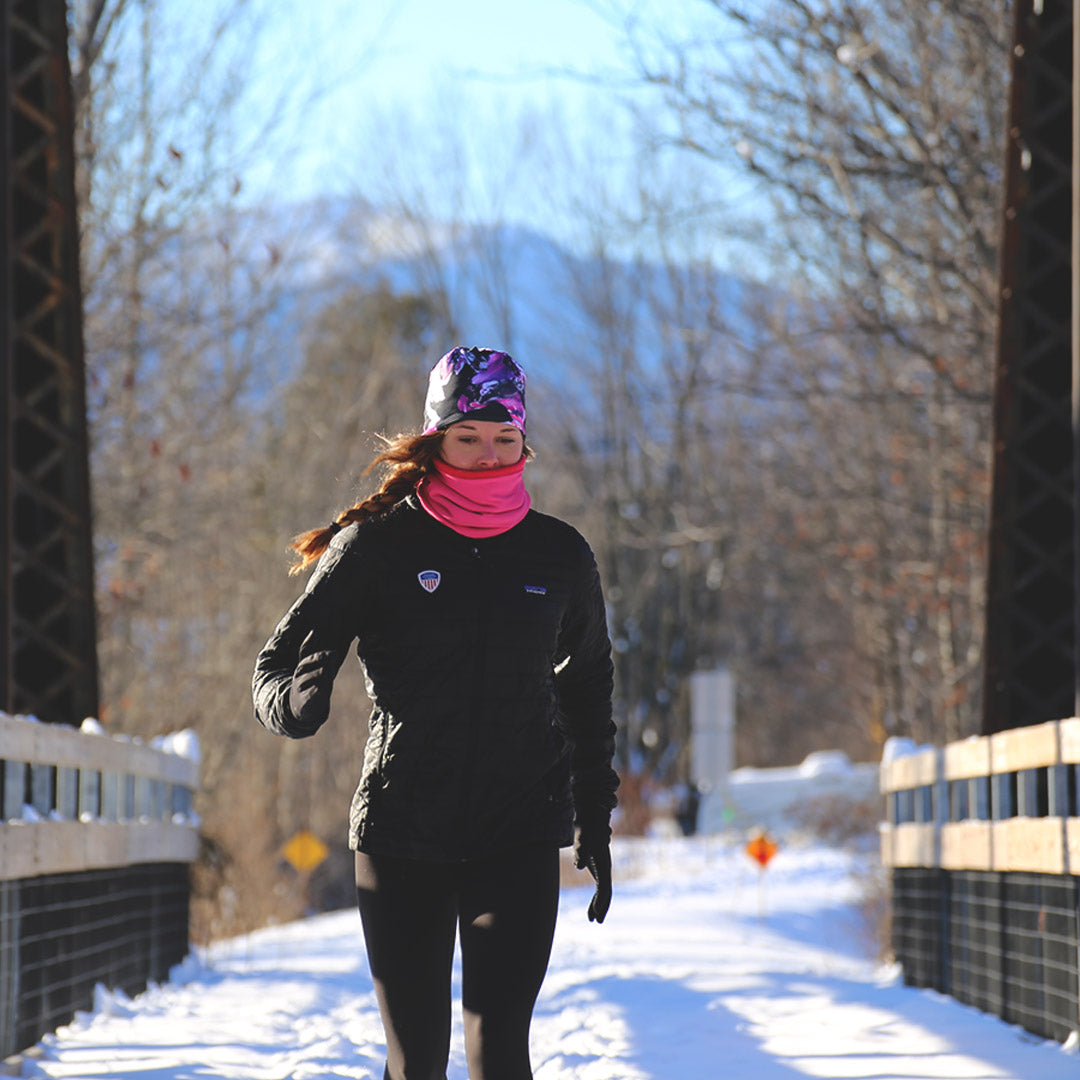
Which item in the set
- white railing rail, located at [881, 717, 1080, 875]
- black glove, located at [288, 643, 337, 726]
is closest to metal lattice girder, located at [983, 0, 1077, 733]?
white railing rail, located at [881, 717, 1080, 875]

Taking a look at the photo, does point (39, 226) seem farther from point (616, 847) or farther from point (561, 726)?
point (616, 847)

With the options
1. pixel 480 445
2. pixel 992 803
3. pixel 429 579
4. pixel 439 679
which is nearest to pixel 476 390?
pixel 480 445

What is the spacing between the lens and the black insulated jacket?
12.4ft

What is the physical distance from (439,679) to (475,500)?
15.6 inches

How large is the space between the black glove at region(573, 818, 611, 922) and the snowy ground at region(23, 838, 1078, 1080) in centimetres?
307

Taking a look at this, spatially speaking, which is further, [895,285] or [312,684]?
[895,285]

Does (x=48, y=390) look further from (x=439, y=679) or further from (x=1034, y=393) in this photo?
(x=439, y=679)

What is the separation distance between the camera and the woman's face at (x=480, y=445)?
154 inches

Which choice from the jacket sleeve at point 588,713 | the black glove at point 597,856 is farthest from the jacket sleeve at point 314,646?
the black glove at point 597,856

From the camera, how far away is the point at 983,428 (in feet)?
60.7

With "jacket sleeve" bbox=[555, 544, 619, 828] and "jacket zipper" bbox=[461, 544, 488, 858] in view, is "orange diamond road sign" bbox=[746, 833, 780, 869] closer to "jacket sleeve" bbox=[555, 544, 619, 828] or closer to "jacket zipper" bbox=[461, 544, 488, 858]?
"jacket sleeve" bbox=[555, 544, 619, 828]

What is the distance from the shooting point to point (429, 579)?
383 cm


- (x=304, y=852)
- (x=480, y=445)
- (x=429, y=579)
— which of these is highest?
(x=480, y=445)

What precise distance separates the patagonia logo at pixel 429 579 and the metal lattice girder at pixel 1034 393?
6.43 meters
